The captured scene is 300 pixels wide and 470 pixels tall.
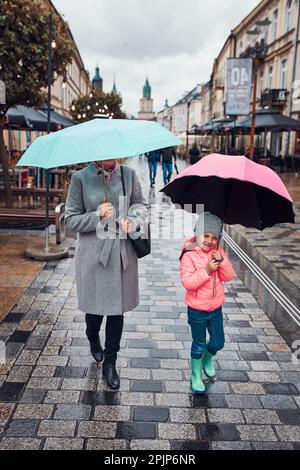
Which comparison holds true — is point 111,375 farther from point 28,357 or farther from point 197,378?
point 28,357

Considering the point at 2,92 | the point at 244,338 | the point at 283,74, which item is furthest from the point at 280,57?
the point at 244,338

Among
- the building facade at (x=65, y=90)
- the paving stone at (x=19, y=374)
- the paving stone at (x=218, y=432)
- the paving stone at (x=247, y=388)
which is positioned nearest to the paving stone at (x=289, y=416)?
the paving stone at (x=247, y=388)

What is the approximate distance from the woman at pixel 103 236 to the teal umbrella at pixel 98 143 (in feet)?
1.01

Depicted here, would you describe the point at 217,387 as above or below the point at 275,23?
below

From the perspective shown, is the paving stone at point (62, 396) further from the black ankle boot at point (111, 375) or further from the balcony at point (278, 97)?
the balcony at point (278, 97)

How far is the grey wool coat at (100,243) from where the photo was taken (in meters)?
3.17

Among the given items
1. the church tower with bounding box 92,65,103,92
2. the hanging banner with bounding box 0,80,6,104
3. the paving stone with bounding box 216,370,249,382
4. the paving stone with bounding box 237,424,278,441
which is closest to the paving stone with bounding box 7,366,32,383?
the paving stone with bounding box 216,370,249,382

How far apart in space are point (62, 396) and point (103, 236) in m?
1.21

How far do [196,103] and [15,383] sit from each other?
90216 mm

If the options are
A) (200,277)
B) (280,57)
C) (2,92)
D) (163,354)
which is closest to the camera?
(200,277)

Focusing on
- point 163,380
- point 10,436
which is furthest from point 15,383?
point 163,380

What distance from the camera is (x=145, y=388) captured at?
3408mm

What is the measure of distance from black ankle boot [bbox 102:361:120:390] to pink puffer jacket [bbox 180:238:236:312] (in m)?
0.81
